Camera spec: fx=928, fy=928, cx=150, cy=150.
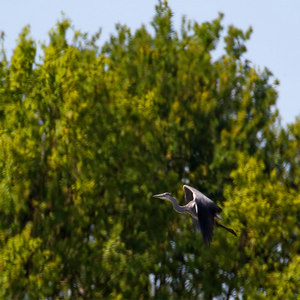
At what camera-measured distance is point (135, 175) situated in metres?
28.0

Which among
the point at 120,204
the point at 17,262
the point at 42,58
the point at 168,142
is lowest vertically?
the point at 17,262

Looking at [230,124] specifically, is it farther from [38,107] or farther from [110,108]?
[38,107]

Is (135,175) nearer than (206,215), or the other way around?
(206,215)

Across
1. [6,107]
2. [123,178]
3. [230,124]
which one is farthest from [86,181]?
[230,124]

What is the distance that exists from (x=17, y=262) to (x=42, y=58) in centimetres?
731

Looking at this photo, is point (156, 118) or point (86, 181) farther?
point (156, 118)

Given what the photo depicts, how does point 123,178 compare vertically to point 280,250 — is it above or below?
above

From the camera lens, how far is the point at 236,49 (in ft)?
107

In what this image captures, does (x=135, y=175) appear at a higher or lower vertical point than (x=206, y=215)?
higher

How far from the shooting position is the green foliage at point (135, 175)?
26.4m

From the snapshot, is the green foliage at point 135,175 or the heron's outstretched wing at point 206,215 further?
the green foliage at point 135,175

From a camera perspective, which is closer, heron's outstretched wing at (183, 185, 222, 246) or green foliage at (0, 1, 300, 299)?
heron's outstretched wing at (183, 185, 222, 246)

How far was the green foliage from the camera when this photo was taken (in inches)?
1038

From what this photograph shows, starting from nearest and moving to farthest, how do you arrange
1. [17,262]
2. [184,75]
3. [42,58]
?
[17,262] → [42,58] → [184,75]
